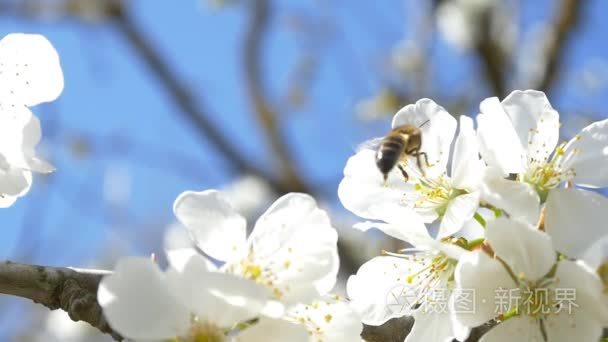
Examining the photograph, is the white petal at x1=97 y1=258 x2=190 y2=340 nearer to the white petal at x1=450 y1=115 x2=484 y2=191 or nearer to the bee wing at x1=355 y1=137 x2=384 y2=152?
the white petal at x1=450 y1=115 x2=484 y2=191

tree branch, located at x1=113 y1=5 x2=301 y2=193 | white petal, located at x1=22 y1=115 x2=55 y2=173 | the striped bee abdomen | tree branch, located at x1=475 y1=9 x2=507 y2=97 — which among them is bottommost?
tree branch, located at x1=113 y1=5 x2=301 y2=193

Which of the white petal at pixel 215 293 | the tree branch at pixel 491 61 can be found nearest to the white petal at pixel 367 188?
the white petal at pixel 215 293

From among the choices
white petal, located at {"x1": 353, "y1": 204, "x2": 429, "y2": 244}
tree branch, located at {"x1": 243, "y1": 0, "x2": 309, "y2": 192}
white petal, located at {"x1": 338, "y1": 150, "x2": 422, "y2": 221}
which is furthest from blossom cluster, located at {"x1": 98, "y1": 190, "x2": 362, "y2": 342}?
tree branch, located at {"x1": 243, "y1": 0, "x2": 309, "y2": 192}

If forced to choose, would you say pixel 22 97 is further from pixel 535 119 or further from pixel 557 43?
pixel 557 43

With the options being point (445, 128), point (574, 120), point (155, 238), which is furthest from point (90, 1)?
point (445, 128)

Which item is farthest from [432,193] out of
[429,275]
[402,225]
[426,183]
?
[402,225]

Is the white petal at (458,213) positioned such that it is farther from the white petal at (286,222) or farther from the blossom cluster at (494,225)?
the white petal at (286,222)
